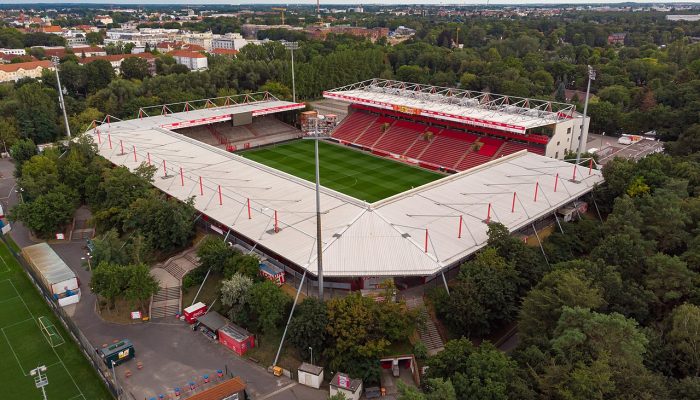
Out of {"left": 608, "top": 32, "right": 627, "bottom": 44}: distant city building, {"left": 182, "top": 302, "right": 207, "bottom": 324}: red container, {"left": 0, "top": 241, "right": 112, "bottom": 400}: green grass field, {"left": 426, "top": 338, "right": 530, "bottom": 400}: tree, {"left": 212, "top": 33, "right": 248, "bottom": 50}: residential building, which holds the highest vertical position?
{"left": 608, "top": 32, "right": 627, "bottom": 44}: distant city building

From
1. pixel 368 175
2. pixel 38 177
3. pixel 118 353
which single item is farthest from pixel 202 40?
pixel 118 353

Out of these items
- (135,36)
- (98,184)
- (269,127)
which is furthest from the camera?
(135,36)

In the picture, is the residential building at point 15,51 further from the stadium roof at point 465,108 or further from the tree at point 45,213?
the tree at point 45,213

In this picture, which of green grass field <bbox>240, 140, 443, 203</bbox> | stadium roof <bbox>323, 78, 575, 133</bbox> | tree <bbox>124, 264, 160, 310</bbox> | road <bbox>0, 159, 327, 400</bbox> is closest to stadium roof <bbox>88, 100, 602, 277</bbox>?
tree <bbox>124, 264, 160, 310</bbox>

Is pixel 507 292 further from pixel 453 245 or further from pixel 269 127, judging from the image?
pixel 269 127

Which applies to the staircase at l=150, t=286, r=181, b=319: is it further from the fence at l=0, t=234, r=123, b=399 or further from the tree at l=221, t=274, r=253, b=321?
the tree at l=221, t=274, r=253, b=321

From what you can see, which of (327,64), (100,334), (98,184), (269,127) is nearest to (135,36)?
(327,64)

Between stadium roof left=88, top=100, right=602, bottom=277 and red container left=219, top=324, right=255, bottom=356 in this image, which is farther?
stadium roof left=88, top=100, right=602, bottom=277

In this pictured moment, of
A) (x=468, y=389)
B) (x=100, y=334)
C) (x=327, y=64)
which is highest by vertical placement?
(x=327, y=64)
